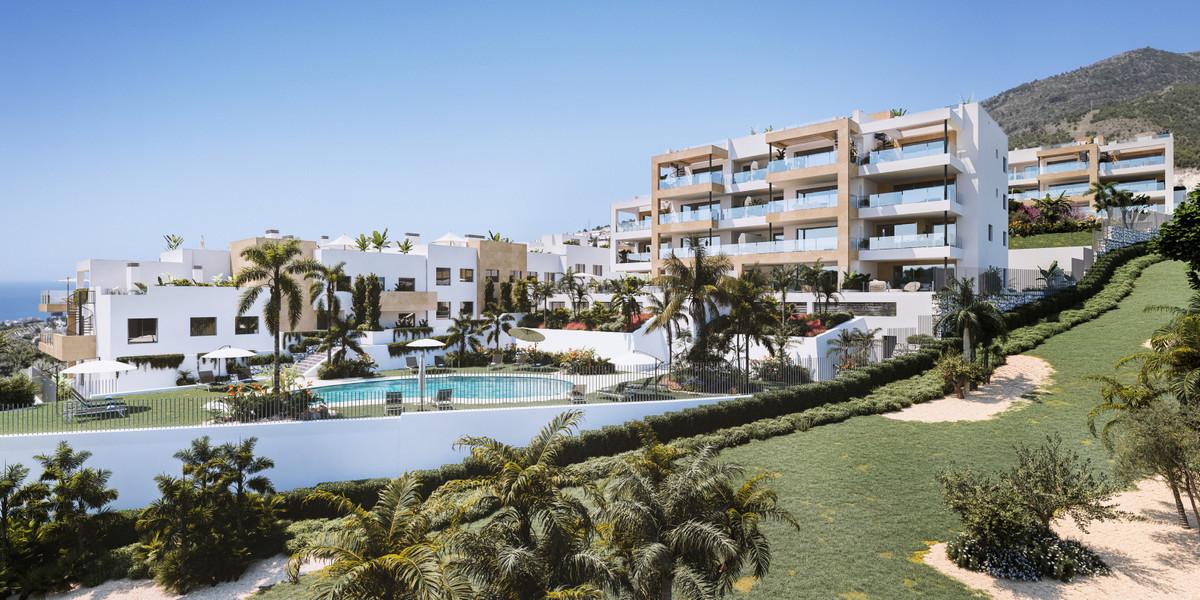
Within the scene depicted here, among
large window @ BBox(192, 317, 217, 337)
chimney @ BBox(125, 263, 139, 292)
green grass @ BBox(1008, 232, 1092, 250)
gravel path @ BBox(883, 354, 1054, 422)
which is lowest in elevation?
gravel path @ BBox(883, 354, 1054, 422)

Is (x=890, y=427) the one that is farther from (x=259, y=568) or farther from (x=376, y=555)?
(x=259, y=568)

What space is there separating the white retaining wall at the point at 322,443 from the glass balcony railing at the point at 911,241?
23.0m

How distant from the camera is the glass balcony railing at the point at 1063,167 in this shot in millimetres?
56625

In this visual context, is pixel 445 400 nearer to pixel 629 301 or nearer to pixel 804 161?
pixel 629 301

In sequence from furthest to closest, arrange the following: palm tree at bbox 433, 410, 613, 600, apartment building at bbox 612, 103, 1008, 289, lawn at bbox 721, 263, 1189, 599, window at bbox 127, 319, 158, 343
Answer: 1. apartment building at bbox 612, 103, 1008, 289
2. window at bbox 127, 319, 158, 343
3. lawn at bbox 721, 263, 1189, 599
4. palm tree at bbox 433, 410, 613, 600

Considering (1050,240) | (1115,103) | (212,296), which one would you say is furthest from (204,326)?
(1115,103)

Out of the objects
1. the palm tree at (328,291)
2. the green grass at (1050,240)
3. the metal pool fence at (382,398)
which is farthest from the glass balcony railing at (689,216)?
the palm tree at (328,291)

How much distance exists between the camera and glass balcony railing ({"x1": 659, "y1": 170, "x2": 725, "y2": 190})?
4550 centimetres

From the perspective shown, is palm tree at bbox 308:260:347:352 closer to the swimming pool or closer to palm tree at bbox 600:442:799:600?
the swimming pool

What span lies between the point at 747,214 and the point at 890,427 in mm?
25878

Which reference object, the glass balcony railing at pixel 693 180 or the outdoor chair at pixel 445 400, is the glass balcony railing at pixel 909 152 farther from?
the outdoor chair at pixel 445 400

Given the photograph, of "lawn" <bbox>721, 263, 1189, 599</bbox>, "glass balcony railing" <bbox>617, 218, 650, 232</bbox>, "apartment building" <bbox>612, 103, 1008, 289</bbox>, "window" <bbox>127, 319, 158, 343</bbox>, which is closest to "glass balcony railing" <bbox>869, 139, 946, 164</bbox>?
"apartment building" <bbox>612, 103, 1008, 289</bbox>

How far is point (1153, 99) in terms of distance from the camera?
96438 millimetres

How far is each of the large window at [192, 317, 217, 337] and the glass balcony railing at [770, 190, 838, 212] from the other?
119 ft
